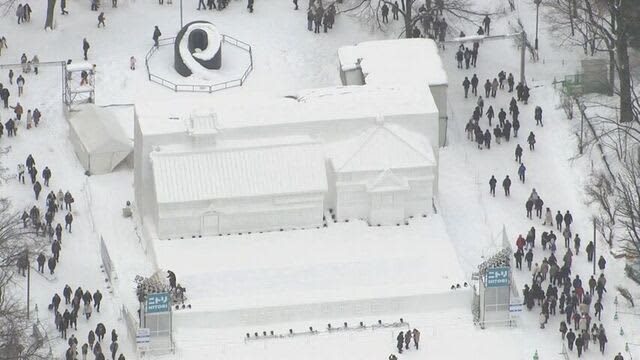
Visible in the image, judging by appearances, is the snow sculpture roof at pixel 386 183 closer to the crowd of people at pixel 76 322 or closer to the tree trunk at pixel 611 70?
the crowd of people at pixel 76 322

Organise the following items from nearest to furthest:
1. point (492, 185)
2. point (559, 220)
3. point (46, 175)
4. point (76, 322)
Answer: point (76, 322) → point (559, 220) → point (492, 185) → point (46, 175)

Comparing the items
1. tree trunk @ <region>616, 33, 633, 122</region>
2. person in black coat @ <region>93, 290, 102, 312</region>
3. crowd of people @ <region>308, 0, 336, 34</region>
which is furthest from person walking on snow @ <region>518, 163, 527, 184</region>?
person in black coat @ <region>93, 290, 102, 312</region>

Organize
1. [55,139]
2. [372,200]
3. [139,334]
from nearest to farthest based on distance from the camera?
1. [139,334]
2. [372,200]
3. [55,139]

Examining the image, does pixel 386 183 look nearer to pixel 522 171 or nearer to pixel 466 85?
pixel 522 171

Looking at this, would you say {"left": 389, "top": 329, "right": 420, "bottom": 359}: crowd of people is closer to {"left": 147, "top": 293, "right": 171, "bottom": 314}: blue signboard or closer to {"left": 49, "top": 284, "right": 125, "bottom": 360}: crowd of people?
{"left": 147, "top": 293, "right": 171, "bottom": 314}: blue signboard

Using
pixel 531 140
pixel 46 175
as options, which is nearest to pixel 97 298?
pixel 46 175

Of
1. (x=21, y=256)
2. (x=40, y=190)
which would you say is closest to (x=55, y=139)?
(x=40, y=190)

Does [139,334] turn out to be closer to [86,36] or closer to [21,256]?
[21,256]
